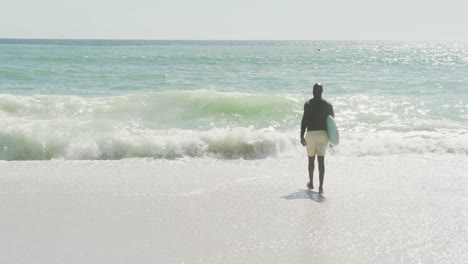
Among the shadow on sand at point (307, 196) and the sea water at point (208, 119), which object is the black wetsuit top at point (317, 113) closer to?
the shadow on sand at point (307, 196)

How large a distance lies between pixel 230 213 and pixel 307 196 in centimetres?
137

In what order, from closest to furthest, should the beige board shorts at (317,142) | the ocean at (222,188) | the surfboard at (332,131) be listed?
1. the ocean at (222,188)
2. the surfboard at (332,131)
3. the beige board shorts at (317,142)

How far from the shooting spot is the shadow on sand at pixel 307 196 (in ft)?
23.1

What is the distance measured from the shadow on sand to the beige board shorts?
578 mm

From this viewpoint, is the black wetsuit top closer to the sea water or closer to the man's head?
the man's head

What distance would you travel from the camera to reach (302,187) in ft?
25.4

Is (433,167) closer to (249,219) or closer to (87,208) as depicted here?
(249,219)

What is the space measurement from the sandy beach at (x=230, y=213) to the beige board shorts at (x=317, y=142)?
1.91 feet

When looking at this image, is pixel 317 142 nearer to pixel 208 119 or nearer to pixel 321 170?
pixel 321 170

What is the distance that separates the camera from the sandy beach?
16.8 feet

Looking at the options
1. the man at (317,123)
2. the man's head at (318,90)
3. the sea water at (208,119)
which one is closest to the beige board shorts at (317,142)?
the man at (317,123)

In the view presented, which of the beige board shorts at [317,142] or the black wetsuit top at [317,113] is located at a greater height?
the black wetsuit top at [317,113]

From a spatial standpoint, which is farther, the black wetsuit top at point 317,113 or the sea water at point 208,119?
the sea water at point 208,119

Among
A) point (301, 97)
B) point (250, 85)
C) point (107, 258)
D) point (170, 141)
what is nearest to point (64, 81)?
point (250, 85)
